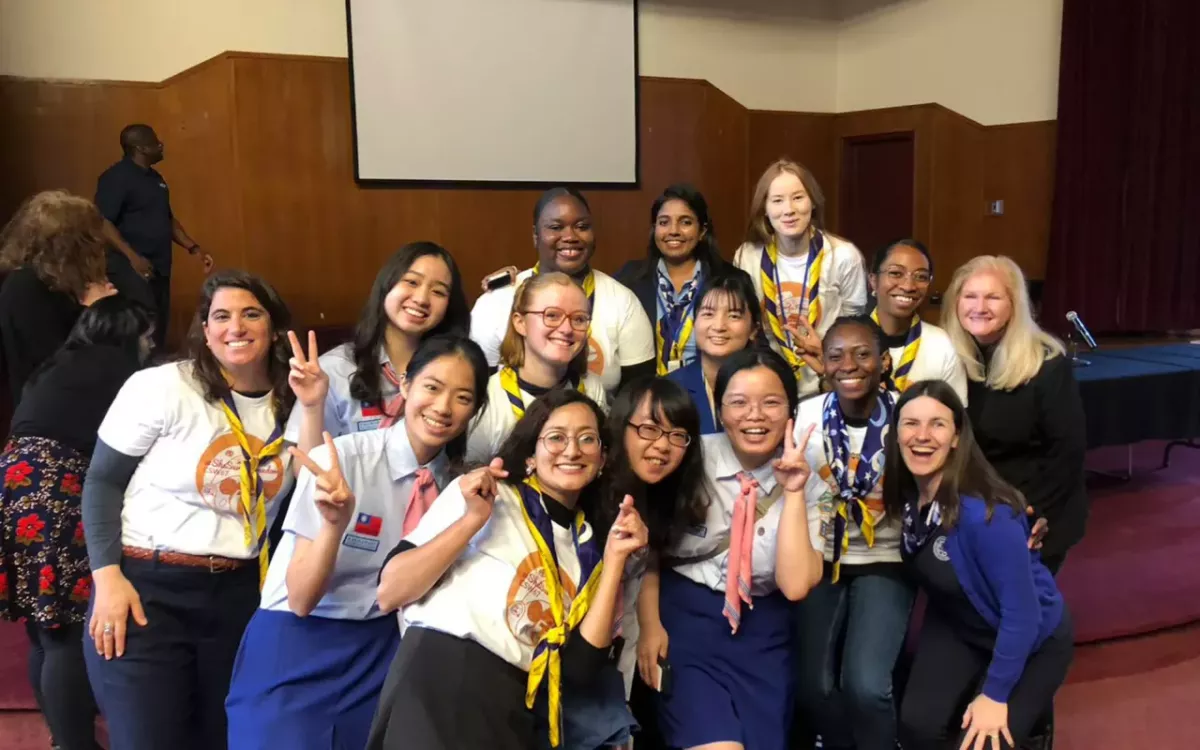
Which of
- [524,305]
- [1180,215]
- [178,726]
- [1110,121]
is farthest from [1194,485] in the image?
[178,726]

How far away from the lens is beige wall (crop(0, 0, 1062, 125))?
6.84 metres

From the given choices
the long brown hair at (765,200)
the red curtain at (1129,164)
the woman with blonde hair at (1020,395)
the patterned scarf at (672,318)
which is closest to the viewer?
the woman with blonde hair at (1020,395)

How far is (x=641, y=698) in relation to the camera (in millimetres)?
2449

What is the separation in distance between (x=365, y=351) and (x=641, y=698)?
1.20m

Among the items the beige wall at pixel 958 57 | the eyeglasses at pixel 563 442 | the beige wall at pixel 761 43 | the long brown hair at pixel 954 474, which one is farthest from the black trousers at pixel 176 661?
the beige wall at pixel 958 57

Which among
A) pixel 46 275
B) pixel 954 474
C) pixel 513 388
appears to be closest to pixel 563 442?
pixel 513 388

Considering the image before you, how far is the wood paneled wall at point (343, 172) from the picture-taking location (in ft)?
22.8

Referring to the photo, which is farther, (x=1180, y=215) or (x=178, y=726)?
(x=1180, y=215)

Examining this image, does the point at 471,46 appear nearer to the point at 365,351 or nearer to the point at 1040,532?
the point at 365,351

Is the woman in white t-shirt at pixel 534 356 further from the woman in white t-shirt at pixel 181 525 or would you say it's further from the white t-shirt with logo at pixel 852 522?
the white t-shirt with logo at pixel 852 522

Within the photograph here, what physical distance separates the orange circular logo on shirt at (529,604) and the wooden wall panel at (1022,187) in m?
8.01

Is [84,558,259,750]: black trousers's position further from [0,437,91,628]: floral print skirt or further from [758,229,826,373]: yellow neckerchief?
[758,229,826,373]: yellow neckerchief

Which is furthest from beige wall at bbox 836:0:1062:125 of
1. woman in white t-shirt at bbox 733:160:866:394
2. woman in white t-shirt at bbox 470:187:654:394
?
woman in white t-shirt at bbox 470:187:654:394

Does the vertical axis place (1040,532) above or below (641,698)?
above
